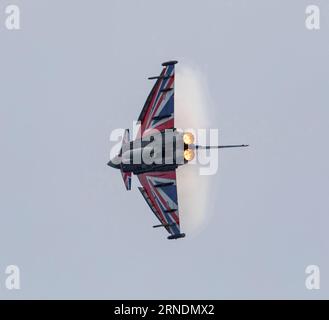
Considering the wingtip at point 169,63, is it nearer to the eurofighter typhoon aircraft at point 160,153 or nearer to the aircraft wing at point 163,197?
the eurofighter typhoon aircraft at point 160,153

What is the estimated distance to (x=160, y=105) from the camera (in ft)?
357

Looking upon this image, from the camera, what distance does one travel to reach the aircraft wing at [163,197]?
110m

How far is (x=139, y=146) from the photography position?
107 metres

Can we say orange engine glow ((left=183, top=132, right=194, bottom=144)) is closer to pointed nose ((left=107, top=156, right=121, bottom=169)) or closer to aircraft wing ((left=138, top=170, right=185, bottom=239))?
aircraft wing ((left=138, top=170, right=185, bottom=239))

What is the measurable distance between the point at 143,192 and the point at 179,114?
5772 millimetres

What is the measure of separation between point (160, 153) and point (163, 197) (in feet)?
18.2

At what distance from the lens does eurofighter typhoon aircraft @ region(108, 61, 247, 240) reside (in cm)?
10569

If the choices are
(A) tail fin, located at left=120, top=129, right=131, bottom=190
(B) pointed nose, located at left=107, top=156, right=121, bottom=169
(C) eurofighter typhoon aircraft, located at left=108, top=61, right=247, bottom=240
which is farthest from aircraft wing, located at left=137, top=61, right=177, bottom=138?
(B) pointed nose, located at left=107, top=156, right=121, bottom=169

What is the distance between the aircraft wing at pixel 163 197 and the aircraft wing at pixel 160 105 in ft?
10.6

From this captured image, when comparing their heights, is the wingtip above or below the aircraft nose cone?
above

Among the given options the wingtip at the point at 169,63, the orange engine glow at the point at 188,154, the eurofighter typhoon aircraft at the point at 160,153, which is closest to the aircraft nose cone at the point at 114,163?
the eurofighter typhoon aircraft at the point at 160,153

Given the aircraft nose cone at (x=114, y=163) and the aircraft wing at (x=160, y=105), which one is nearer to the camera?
the aircraft wing at (x=160, y=105)

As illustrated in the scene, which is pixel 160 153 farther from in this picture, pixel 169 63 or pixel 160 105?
pixel 169 63
